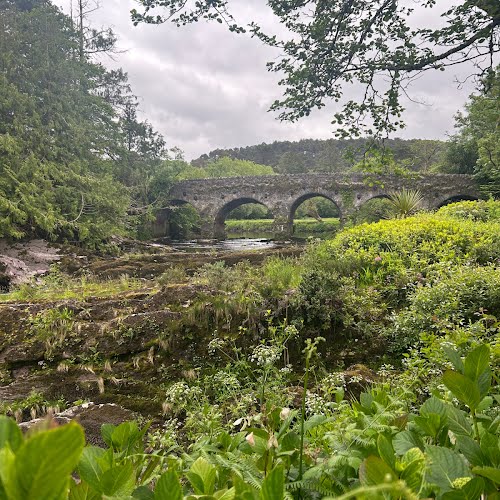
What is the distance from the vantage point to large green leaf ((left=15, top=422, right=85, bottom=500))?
12.5 inches

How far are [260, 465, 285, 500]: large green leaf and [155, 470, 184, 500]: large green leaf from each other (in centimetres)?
12

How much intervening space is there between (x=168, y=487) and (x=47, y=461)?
0.83 feet

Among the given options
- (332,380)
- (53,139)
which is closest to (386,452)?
(332,380)

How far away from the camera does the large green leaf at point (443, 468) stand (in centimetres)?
67

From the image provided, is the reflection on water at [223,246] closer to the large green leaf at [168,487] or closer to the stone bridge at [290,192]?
the stone bridge at [290,192]

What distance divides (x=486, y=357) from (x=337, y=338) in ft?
11.9

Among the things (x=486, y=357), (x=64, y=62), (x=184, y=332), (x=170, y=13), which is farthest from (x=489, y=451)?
(x=64, y=62)

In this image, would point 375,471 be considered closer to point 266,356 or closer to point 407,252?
point 266,356

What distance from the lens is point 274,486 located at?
484 millimetres

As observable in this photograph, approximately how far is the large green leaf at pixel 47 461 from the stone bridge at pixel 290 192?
25755 mm

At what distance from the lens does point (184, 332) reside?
4.50m

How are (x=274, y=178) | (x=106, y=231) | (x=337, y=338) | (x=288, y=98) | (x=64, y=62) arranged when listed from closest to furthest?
1. (x=337, y=338)
2. (x=288, y=98)
3. (x=106, y=231)
4. (x=64, y=62)
5. (x=274, y=178)

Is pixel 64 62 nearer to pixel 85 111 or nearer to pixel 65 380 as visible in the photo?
pixel 85 111

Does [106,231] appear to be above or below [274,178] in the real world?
below
